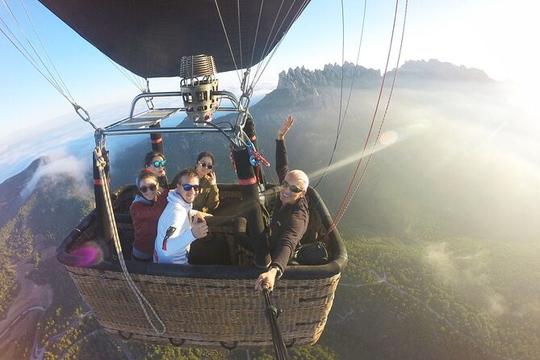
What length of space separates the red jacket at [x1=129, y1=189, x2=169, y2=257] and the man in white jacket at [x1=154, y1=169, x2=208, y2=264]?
1.27 ft

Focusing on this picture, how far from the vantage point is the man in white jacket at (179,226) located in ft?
10.6

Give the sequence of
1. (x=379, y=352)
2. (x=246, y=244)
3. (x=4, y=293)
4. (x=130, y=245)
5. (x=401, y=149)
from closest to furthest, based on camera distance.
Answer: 1. (x=246, y=244)
2. (x=130, y=245)
3. (x=379, y=352)
4. (x=4, y=293)
5. (x=401, y=149)

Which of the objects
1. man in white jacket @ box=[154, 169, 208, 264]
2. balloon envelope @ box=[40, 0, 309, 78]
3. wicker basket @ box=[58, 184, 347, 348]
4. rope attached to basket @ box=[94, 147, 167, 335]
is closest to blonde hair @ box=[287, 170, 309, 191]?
wicker basket @ box=[58, 184, 347, 348]

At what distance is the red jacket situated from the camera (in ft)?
12.4

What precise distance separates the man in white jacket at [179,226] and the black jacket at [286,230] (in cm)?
65

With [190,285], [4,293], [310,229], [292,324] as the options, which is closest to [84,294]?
[190,285]

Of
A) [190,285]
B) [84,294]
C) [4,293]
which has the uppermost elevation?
[190,285]

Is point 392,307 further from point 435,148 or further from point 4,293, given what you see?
point 4,293

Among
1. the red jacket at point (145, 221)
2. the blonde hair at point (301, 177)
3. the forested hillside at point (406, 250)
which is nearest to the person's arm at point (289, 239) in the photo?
the blonde hair at point (301, 177)

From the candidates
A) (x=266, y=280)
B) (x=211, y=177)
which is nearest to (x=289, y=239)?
(x=266, y=280)

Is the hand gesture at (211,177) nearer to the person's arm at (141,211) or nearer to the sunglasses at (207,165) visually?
the sunglasses at (207,165)

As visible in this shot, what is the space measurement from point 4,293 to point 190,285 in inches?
6539

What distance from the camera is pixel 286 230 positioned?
340 cm

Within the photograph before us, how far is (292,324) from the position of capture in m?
3.65
